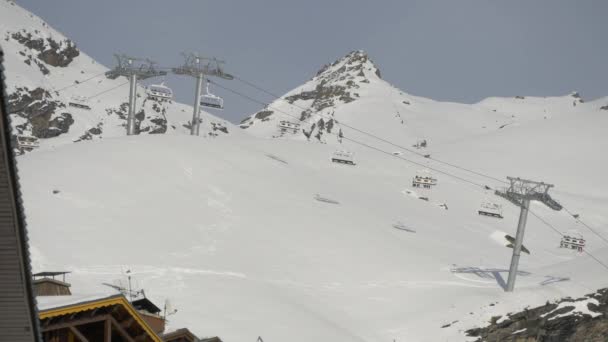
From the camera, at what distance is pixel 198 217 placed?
40625 millimetres

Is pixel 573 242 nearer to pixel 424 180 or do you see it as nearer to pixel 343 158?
pixel 424 180

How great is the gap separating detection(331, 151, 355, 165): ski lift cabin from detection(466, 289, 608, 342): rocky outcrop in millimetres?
45974

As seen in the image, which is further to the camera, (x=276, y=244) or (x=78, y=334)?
(x=276, y=244)

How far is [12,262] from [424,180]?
69.0 meters

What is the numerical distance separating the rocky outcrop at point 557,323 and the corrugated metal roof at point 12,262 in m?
24.2

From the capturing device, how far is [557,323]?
28.5 m

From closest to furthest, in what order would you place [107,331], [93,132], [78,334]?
[78,334], [107,331], [93,132]

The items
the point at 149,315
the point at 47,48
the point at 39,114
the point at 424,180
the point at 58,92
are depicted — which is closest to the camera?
the point at 149,315

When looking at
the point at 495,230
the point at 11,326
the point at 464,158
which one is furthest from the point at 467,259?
the point at 464,158

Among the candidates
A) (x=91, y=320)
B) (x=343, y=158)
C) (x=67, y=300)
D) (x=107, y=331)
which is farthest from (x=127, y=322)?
(x=343, y=158)

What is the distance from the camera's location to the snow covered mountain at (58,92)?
145 meters

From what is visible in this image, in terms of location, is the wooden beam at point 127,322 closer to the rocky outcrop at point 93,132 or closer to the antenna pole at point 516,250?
the antenna pole at point 516,250

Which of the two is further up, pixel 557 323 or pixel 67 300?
pixel 67 300

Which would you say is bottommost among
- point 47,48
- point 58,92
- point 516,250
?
point 516,250
